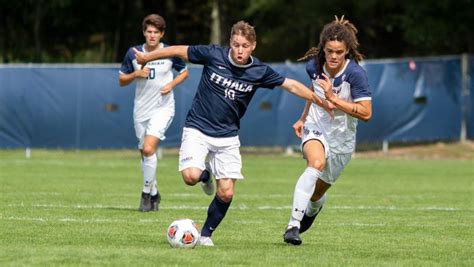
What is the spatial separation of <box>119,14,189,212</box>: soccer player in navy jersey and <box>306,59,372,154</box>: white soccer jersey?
11.1 feet

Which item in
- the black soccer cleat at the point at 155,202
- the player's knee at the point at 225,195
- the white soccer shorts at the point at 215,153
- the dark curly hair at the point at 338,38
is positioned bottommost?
the black soccer cleat at the point at 155,202

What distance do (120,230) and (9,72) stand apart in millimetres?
15277

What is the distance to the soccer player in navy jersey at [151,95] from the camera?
1402cm

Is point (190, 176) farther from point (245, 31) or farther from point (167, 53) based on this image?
point (245, 31)

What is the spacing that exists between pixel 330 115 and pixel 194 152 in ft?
4.02

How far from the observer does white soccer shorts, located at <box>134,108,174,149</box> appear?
14.3m

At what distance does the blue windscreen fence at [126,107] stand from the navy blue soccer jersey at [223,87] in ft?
50.6

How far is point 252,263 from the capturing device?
9.12m

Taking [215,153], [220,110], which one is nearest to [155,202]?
[215,153]

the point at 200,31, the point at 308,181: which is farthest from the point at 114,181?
the point at 200,31

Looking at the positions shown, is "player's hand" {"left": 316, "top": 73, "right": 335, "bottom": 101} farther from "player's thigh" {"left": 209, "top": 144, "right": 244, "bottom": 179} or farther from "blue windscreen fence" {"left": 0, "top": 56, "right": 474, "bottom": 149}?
"blue windscreen fence" {"left": 0, "top": 56, "right": 474, "bottom": 149}

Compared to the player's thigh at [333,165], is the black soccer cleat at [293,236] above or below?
below

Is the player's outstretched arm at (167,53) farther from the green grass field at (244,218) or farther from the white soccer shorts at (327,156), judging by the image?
the green grass field at (244,218)

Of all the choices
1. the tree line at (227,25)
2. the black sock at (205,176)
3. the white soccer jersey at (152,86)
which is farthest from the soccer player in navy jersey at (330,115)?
the tree line at (227,25)
